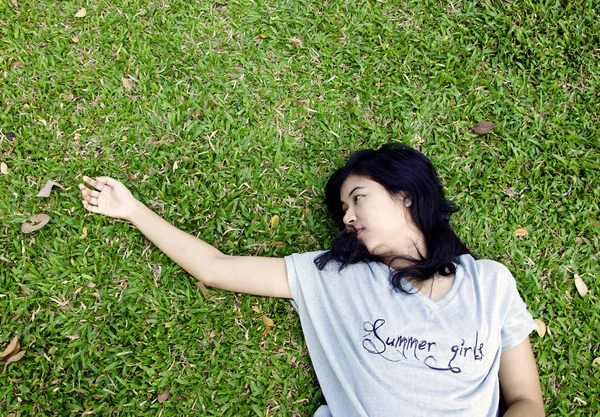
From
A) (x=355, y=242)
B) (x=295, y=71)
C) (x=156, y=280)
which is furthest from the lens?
(x=295, y=71)

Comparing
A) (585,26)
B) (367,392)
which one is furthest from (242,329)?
(585,26)

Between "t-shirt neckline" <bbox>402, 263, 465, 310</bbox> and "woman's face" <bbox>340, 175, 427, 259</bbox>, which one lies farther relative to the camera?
"woman's face" <bbox>340, 175, 427, 259</bbox>

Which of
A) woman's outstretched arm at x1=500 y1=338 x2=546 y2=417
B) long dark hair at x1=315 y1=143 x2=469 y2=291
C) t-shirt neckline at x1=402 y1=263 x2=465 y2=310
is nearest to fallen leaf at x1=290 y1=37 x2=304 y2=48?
long dark hair at x1=315 y1=143 x2=469 y2=291

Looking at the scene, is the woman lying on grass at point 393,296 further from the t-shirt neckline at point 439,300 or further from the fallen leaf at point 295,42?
the fallen leaf at point 295,42

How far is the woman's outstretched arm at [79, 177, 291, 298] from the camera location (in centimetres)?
298

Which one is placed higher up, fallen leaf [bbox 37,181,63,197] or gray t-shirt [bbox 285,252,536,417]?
gray t-shirt [bbox 285,252,536,417]

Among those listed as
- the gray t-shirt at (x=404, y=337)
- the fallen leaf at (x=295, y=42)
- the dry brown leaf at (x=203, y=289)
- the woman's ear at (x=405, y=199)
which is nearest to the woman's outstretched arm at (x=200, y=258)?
the gray t-shirt at (x=404, y=337)

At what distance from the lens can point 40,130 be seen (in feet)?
11.3

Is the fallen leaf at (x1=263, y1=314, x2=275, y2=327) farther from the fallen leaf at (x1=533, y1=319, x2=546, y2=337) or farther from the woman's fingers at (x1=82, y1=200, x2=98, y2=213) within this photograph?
the fallen leaf at (x1=533, y1=319, x2=546, y2=337)

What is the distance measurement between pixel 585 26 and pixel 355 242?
2.82 m

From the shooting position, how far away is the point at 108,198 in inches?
127

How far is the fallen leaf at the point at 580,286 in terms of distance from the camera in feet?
11.3

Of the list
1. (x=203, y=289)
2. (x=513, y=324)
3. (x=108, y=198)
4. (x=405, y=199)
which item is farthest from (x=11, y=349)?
(x=513, y=324)

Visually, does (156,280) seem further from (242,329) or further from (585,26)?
(585,26)
